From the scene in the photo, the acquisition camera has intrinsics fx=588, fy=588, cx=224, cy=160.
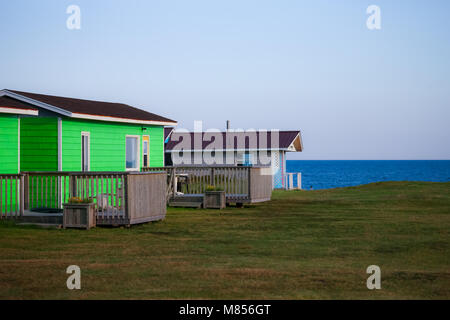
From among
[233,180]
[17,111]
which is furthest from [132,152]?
[17,111]

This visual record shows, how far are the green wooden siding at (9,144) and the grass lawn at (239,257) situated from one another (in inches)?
67.0

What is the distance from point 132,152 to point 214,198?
3.73 metres

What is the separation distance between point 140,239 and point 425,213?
8934 millimetres

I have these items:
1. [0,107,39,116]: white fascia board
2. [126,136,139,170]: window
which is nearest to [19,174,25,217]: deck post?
[0,107,39,116]: white fascia board

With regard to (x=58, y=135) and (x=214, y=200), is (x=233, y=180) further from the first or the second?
(x=58, y=135)

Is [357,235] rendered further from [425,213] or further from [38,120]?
[38,120]

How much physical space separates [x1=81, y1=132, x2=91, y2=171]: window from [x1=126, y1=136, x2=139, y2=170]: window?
2.47 metres

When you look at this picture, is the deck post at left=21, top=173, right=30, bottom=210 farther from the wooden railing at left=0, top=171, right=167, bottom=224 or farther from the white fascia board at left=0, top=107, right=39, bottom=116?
the white fascia board at left=0, top=107, right=39, bottom=116

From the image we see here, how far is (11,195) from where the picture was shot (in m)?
13.9

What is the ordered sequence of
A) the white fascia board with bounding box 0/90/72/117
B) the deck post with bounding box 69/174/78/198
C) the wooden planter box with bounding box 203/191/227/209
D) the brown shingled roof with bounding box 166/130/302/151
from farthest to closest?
1. the brown shingled roof with bounding box 166/130/302/151
2. the wooden planter box with bounding box 203/191/227/209
3. the white fascia board with bounding box 0/90/72/117
4. the deck post with bounding box 69/174/78/198

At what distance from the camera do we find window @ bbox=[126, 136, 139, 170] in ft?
67.7

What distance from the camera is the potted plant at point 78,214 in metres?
13.3

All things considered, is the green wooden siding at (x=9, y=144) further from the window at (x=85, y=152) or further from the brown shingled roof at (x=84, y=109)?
the window at (x=85, y=152)
